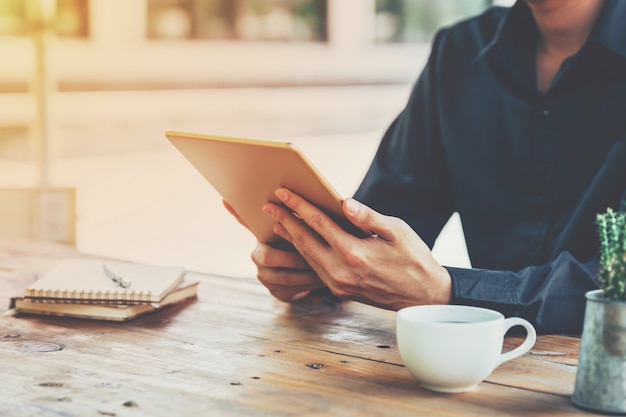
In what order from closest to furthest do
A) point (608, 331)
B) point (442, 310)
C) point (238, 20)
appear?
point (608, 331), point (442, 310), point (238, 20)

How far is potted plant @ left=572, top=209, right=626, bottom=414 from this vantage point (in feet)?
2.73

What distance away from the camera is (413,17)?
743 centimetres

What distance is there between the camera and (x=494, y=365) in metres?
0.92

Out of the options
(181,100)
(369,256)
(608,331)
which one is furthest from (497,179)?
(181,100)

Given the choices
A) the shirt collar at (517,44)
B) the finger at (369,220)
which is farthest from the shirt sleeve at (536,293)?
the shirt collar at (517,44)

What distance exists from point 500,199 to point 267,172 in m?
0.68

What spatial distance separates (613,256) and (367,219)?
0.34m

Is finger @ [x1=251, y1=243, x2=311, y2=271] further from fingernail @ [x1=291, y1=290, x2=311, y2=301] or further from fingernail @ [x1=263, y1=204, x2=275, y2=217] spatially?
fingernail @ [x1=263, y1=204, x2=275, y2=217]

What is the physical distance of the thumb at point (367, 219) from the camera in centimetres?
109

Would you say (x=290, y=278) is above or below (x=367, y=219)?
below

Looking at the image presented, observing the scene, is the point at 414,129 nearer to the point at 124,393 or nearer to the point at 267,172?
the point at 267,172

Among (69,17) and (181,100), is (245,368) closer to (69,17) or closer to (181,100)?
(69,17)

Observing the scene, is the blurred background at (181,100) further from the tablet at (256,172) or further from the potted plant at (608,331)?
the potted plant at (608,331)

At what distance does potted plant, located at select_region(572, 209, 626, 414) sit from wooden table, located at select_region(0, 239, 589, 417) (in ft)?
0.11
